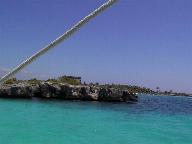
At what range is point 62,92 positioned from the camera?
5862 centimetres

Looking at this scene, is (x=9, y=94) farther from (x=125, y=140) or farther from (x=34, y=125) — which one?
(x=125, y=140)

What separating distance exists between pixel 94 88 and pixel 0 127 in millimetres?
40092

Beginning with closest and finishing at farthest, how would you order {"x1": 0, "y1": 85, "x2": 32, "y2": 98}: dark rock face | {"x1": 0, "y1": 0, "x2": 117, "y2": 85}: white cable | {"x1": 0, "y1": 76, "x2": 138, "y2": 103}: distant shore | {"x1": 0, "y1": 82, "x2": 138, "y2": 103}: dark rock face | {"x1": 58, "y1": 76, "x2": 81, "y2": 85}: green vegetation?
{"x1": 0, "y1": 0, "x2": 117, "y2": 85}: white cable
{"x1": 0, "y1": 85, "x2": 32, "y2": 98}: dark rock face
{"x1": 0, "y1": 82, "x2": 138, "y2": 103}: dark rock face
{"x1": 0, "y1": 76, "x2": 138, "y2": 103}: distant shore
{"x1": 58, "y1": 76, "x2": 81, "y2": 85}: green vegetation

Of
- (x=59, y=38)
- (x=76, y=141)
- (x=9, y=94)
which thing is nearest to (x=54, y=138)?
(x=76, y=141)

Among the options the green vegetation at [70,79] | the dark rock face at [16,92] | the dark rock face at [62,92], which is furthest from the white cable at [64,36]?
the green vegetation at [70,79]

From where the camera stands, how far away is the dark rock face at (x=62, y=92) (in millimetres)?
53562

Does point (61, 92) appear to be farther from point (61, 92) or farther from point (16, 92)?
point (16, 92)

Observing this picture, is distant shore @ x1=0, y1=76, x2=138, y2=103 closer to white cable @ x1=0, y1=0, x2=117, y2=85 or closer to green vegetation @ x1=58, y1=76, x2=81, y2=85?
green vegetation @ x1=58, y1=76, x2=81, y2=85

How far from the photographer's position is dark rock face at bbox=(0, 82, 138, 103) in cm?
5356

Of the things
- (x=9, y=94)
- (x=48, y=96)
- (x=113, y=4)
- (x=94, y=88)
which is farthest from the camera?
(x=94, y=88)

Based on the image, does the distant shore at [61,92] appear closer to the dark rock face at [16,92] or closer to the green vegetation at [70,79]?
the dark rock face at [16,92]

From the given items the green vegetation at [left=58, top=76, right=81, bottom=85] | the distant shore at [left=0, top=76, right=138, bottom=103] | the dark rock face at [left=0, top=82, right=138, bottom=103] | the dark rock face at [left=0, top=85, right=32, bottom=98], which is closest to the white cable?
the dark rock face at [left=0, top=85, right=32, bottom=98]

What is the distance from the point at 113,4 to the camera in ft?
9.72

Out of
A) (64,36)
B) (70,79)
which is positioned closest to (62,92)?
(70,79)
